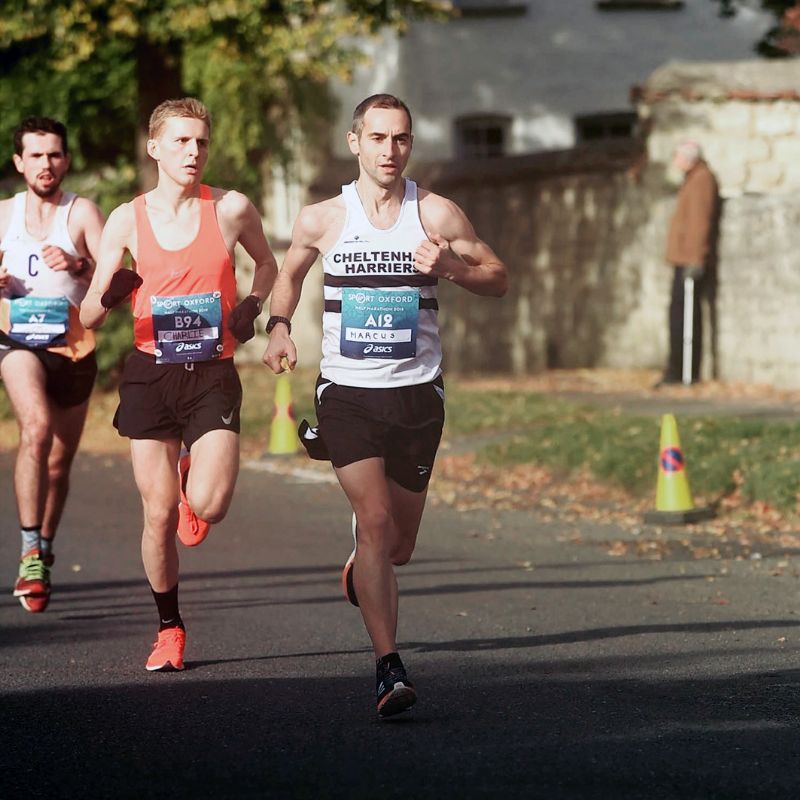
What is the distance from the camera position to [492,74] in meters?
29.1

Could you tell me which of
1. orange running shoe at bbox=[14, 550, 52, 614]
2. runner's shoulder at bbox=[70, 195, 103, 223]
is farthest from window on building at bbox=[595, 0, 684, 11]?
orange running shoe at bbox=[14, 550, 52, 614]

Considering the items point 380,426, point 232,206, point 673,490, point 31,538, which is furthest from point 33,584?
point 673,490

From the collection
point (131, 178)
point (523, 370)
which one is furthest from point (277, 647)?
point (523, 370)

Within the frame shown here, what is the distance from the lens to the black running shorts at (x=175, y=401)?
7.63 meters

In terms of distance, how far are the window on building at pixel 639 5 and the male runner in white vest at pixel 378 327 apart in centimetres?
2273

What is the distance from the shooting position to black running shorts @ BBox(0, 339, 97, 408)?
9.43 meters

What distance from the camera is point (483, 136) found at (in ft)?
96.9

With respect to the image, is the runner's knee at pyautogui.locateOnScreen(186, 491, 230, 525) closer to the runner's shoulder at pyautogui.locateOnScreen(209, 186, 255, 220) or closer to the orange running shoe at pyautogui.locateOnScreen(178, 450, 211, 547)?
the orange running shoe at pyautogui.locateOnScreen(178, 450, 211, 547)

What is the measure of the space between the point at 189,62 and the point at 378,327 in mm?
20401

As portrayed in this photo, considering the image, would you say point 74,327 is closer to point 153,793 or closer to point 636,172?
point 153,793

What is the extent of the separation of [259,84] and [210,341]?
65.2ft

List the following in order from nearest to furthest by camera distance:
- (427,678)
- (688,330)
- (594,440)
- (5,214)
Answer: (427,678), (5,214), (594,440), (688,330)

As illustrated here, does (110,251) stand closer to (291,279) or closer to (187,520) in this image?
(291,279)

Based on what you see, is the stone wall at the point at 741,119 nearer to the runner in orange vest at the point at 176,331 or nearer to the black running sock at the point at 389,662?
the runner in orange vest at the point at 176,331
